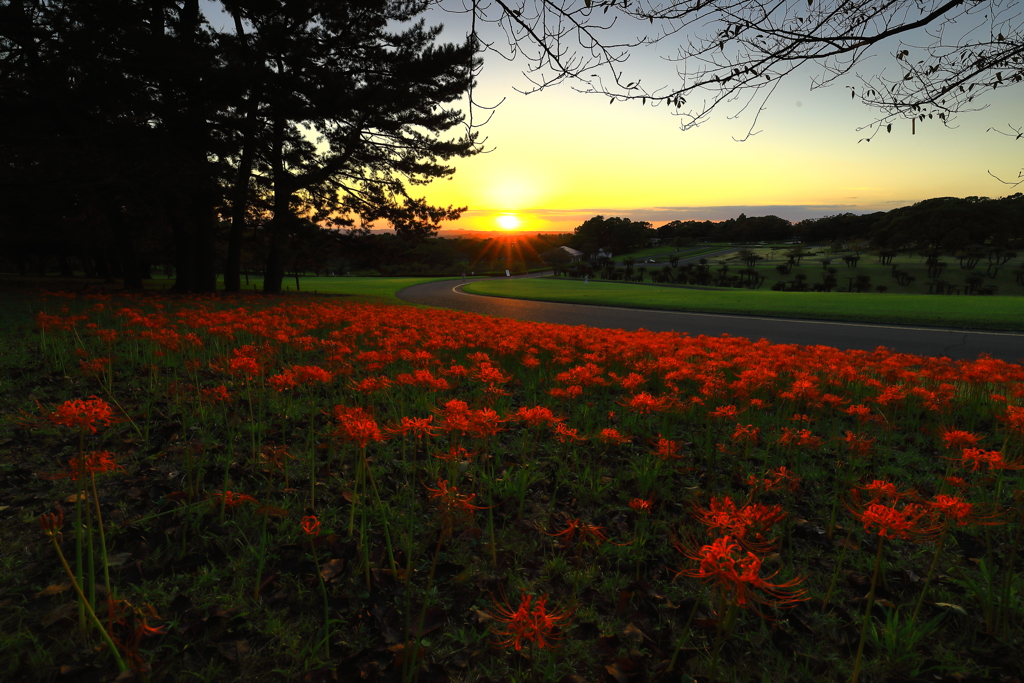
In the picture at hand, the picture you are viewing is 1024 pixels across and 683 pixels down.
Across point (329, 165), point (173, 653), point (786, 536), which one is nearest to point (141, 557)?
Result: point (173, 653)

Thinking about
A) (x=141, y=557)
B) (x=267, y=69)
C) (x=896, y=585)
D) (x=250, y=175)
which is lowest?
(x=896, y=585)

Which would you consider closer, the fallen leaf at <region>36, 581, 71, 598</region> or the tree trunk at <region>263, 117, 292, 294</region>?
the fallen leaf at <region>36, 581, 71, 598</region>

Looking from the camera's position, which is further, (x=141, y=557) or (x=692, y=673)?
(x=141, y=557)

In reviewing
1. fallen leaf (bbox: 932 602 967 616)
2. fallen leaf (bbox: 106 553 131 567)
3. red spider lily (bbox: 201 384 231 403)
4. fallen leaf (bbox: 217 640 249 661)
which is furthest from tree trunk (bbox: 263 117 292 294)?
fallen leaf (bbox: 932 602 967 616)

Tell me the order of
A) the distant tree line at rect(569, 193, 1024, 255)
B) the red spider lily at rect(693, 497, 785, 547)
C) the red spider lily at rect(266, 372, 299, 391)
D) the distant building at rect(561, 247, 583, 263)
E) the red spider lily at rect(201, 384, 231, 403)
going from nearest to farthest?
the red spider lily at rect(693, 497, 785, 547)
the red spider lily at rect(266, 372, 299, 391)
the red spider lily at rect(201, 384, 231, 403)
the distant tree line at rect(569, 193, 1024, 255)
the distant building at rect(561, 247, 583, 263)

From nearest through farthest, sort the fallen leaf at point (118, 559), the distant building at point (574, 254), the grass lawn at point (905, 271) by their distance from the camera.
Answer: the fallen leaf at point (118, 559), the grass lawn at point (905, 271), the distant building at point (574, 254)

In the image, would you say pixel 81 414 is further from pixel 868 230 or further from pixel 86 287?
pixel 868 230

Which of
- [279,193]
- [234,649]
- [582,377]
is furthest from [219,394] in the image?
[279,193]

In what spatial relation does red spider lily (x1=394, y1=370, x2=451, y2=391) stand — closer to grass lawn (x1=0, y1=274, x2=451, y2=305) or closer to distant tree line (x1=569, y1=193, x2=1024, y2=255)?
grass lawn (x1=0, y1=274, x2=451, y2=305)

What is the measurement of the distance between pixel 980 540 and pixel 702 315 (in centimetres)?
1690

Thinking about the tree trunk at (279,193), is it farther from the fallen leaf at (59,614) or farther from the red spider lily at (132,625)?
the red spider lily at (132,625)

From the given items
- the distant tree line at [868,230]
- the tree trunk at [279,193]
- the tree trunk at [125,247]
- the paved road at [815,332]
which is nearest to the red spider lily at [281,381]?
the paved road at [815,332]

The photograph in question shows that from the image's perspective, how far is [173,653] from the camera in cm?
168

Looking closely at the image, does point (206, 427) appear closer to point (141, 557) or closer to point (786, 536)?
point (141, 557)
